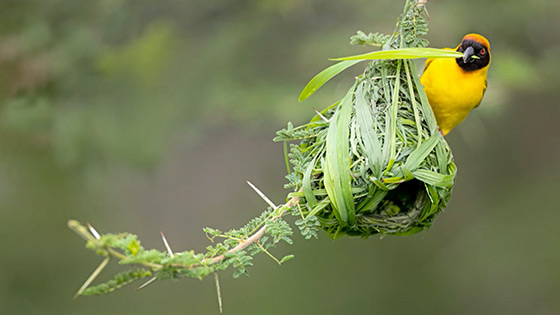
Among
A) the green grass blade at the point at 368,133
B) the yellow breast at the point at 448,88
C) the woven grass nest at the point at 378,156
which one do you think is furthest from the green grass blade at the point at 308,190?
the yellow breast at the point at 448,88

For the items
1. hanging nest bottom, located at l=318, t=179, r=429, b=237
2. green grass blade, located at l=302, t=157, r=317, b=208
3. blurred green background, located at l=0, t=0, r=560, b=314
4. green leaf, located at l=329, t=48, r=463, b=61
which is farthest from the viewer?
blurred green background, located at l=0, t=0, r=560, b=314

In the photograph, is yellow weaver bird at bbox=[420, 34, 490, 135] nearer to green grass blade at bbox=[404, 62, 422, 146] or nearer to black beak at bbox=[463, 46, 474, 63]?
black beak at bbox=[463, 46, 474, 63]

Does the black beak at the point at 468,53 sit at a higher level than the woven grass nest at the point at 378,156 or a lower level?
higher

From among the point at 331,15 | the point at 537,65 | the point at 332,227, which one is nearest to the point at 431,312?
the point at 537,65

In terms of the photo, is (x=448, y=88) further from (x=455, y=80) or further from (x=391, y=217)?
(x=391, y=217)

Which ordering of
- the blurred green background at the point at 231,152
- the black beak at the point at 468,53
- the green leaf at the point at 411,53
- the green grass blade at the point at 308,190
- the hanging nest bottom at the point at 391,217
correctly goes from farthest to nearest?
the blurred green background at the point at 231,152 → the black beak at the point at 468,53 → the hanging nest bottom at the point at 391,217 → the green grass blade at the point at 308,190 → the green leaf at the point at 411,53

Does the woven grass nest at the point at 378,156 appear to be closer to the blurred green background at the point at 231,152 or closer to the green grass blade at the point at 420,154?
the green grass blade at the point at 420,154

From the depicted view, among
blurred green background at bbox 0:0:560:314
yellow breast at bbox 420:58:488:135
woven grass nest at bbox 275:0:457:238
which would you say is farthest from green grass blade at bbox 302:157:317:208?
blurred green background at bbox 0:0:560:314
